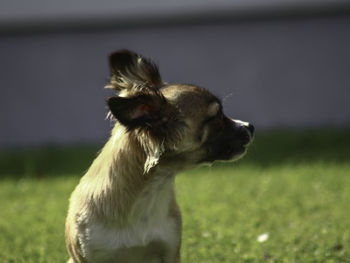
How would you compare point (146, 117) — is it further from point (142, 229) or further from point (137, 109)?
point (142, 229)

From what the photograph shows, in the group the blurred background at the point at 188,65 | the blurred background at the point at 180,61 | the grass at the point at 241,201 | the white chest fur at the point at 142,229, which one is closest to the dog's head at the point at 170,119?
the white chest fur at the point at 142,229

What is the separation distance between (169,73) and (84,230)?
9.71 meters

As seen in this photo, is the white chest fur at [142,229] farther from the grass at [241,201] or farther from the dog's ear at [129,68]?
the grass at [241,201]

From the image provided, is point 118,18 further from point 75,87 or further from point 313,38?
point 313,38

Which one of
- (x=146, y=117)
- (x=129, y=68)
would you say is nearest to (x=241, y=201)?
(x=129, y=68)

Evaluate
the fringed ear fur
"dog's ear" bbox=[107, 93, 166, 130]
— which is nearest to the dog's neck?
the fringed ear fur

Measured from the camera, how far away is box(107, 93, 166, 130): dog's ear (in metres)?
3.48

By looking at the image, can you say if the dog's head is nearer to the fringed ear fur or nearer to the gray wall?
the fringed ear fur

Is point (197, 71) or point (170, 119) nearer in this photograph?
point (170, 119)

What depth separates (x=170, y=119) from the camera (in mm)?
3920

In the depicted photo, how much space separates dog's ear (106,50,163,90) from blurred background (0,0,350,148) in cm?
869

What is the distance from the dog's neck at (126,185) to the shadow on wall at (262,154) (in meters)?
6.04

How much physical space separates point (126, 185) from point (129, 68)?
1.05 meters

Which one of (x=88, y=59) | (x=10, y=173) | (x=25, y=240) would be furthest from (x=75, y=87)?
(x=25, y=240)
